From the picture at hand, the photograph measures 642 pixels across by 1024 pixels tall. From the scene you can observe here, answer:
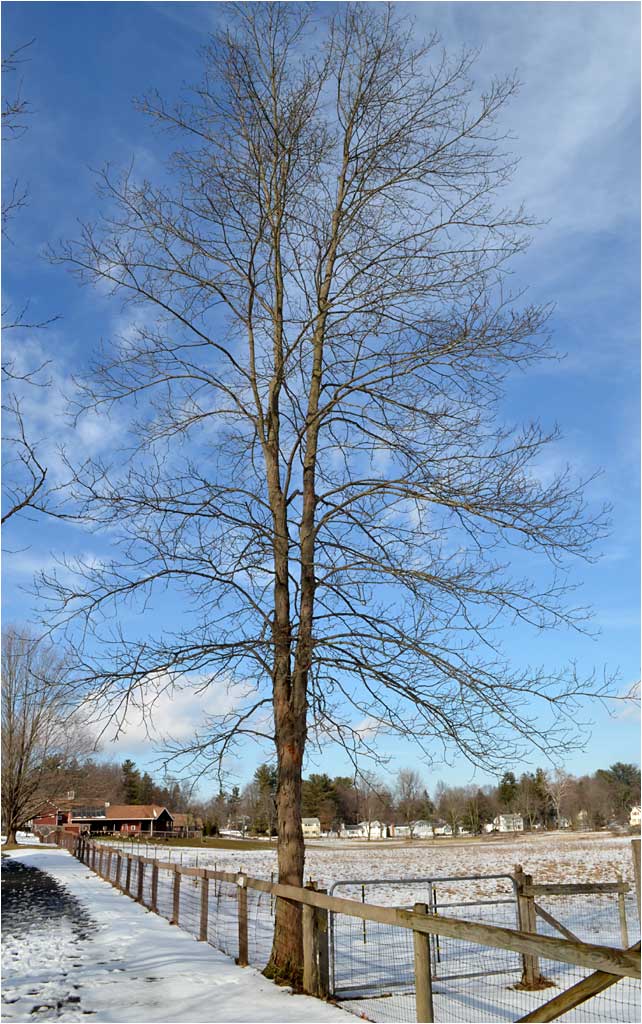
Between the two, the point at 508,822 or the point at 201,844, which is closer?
the point at 201,844

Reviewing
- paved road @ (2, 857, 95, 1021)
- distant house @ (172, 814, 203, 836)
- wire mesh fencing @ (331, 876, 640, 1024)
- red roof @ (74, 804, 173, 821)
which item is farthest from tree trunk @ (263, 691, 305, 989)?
red roof @ (74, 804, 173, 821)

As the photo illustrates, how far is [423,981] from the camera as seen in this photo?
16.4 feet

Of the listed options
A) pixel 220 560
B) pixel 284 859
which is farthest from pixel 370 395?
pixel 284 859

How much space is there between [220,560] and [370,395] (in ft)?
9.00

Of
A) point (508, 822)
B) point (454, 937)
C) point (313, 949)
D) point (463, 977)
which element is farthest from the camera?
point (508, 822)

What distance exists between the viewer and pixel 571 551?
7.75m

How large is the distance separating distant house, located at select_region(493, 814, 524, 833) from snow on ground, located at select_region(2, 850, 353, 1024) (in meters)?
87.4

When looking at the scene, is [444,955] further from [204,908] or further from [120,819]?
[120,819]

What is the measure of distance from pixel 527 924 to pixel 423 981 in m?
4.93

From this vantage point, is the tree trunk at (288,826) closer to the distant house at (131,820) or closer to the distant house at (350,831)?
the distant house at (131,820)

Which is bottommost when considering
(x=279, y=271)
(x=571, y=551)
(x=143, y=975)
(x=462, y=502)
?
(x=143, y=975)

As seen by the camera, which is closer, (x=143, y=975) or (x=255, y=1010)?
(x=255, y=1010)

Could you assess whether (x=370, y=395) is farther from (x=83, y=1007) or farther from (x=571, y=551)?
(x=83, y=1007)

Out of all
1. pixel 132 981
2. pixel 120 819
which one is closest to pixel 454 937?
pixel 132 981
